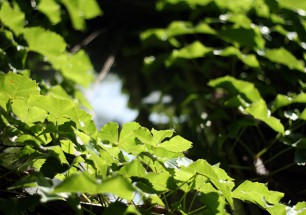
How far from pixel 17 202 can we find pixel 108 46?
1606 millimetres

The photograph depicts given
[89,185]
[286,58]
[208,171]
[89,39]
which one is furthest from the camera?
[89,39]

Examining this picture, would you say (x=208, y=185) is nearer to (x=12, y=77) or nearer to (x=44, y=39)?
(x=12, y=77)

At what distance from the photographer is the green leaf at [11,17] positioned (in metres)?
1.14

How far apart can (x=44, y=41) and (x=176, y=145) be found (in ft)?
2.11

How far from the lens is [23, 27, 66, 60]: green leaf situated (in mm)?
1175

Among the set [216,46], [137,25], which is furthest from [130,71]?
[216,46]

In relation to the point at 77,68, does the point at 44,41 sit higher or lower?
higher

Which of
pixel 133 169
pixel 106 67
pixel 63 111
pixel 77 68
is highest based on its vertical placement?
pixel 63 111

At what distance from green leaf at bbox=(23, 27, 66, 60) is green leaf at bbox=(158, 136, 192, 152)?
1.99 feet

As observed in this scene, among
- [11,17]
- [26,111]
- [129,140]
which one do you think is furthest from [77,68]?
[129,140]

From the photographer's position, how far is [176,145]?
31.5 inches

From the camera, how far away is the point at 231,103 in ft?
3.88

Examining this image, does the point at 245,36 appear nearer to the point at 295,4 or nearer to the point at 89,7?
the point at 295,4

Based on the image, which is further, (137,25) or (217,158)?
(137,25)
